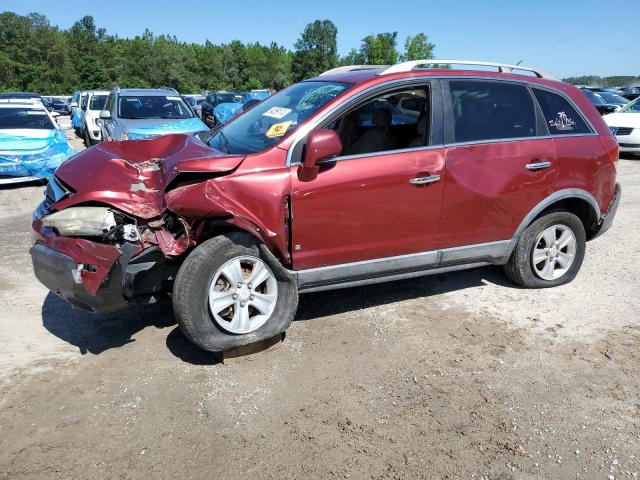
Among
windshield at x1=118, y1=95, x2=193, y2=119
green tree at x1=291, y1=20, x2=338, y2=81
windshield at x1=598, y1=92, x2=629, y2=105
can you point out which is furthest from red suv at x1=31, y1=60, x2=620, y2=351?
green tree at x1=291, y1=20, x2=338, y2=81

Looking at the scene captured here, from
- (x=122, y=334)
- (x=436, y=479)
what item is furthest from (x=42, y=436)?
(x=436, y=479)

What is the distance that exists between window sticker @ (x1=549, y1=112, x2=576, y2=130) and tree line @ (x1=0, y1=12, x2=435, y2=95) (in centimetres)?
7531

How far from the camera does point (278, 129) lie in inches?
150

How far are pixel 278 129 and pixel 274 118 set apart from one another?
306mm

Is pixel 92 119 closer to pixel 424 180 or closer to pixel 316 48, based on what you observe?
pixel 424 180

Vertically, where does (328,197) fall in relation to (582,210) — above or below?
above

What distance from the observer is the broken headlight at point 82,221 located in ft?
10.9

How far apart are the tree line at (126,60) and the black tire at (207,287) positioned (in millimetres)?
75621

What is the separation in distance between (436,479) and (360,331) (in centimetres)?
155

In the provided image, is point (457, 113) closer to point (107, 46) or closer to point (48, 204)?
point (48, 204)

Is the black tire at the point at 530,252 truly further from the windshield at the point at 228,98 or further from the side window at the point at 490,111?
the windshield at the point at 228,98

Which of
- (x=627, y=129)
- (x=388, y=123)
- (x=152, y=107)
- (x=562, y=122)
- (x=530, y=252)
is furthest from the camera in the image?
(x=627, y=129)

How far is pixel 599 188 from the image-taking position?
467 centimetres

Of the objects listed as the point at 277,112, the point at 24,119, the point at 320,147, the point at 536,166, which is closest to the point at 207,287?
the point at 320,147
